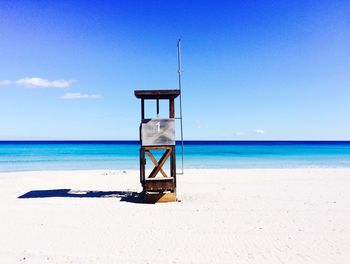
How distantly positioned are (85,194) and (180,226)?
20.3 ft

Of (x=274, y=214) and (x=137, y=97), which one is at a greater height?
(x=137, y=97)

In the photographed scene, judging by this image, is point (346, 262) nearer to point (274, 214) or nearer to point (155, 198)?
point (274, 214)

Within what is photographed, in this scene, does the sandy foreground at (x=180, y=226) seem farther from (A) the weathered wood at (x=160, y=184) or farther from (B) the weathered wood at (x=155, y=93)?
(B) the weathered wood at (x=155, y=93)

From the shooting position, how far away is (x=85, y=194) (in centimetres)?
1338

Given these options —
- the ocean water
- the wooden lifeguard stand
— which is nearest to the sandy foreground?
the wooden lifeguard stand

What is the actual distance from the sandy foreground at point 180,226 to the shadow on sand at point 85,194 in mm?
38

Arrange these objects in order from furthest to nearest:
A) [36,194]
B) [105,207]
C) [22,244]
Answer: [36,194] → [105,207] → [22,244]

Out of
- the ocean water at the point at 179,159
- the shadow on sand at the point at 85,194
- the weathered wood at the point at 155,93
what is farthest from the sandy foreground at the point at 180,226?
the ocean water at the point at 179,159

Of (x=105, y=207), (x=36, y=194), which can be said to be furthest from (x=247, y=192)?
(x=36, y=194)

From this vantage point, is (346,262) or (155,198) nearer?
(346,262)

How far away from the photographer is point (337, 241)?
7.20m

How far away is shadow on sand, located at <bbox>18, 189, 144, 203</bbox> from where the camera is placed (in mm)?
12410

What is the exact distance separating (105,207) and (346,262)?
23.6 feet

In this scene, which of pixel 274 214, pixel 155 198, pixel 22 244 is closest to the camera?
pixel 22 244
